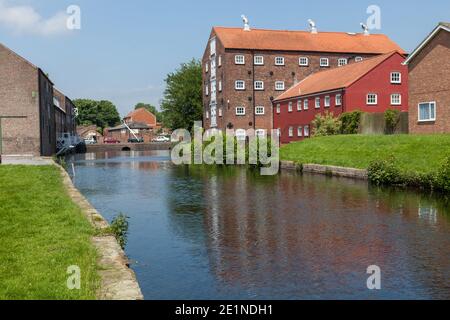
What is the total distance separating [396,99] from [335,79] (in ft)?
22.4

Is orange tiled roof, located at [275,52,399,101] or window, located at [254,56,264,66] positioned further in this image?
window, located at [254,56,264,66]

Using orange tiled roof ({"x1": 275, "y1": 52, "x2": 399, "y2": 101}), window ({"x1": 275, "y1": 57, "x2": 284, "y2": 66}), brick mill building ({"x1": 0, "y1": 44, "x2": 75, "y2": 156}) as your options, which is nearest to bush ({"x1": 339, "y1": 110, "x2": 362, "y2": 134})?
orange tiled roof ({"x1": 275, "y1": 52, "x2": 399, "y2": 101})

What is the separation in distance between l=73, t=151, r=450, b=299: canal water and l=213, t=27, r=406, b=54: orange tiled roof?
159 feet

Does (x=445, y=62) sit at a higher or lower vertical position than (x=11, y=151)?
higher

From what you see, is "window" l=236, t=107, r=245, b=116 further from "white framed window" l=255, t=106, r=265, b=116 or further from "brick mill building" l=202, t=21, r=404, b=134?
"white framed window" l=255, t=106, r=265, b=116

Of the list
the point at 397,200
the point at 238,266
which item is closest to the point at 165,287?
the point at 238,266

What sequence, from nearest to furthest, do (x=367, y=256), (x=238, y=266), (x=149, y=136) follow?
(x=238, y=266) → (x=367, y=256) → (x=149, y=136)

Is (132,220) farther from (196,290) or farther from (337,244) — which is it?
A: (196,290)

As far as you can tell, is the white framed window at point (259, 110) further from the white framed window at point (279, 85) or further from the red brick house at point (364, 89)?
the red brick house at point (364, 89)

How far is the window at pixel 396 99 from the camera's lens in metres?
52.4

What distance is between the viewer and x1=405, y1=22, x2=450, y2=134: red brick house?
33.6 metres

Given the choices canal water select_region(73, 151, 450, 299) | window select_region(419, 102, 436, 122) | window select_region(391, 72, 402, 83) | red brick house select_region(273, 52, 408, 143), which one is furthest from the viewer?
window select_region(391, 72, 402, 83)

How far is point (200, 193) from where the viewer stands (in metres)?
24.4
